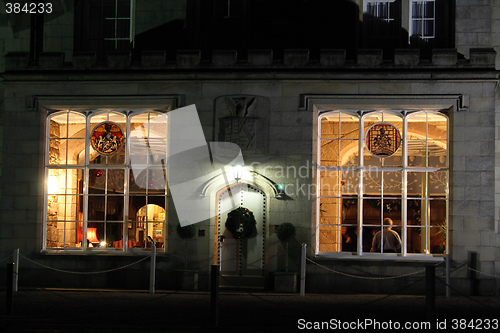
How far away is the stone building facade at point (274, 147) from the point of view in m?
18.1

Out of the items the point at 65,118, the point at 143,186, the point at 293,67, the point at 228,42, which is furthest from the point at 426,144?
the point at 65,118

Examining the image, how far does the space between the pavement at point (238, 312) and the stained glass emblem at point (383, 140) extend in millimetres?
3631

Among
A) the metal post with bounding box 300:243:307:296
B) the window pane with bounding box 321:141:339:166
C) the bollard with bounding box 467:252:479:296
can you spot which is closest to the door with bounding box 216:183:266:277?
the metal post with bounding box 300:243:307:296

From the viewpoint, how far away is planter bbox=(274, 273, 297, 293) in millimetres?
17828

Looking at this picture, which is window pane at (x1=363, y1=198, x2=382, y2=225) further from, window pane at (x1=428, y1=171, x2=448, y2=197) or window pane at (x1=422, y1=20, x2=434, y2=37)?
window pane at (x1=422, y1=20, x2=434, y2=37)

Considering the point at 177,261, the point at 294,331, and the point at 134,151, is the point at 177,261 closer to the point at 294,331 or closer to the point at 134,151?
the point at 134,151

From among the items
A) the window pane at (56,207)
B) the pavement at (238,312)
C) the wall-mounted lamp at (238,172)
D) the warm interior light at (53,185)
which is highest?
the wall-mounted lamp at (238,172)

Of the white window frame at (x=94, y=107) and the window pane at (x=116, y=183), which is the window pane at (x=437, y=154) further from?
the window pane at (x=116, y=183)

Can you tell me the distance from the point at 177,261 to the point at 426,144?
6797mm

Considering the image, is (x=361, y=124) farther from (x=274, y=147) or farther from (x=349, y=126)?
(x=274, y=147)

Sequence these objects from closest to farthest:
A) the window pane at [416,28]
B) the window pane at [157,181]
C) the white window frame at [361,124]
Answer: the white window frame at [361,124]
the window pane at [157,181]
the window pane at [416,28]

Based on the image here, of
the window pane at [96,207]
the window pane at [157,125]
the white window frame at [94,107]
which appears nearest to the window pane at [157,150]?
Answer: the window pane at [157,125]

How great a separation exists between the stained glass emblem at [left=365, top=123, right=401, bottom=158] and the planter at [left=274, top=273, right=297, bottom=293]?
12.3ft

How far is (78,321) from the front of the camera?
1277 centimetres
